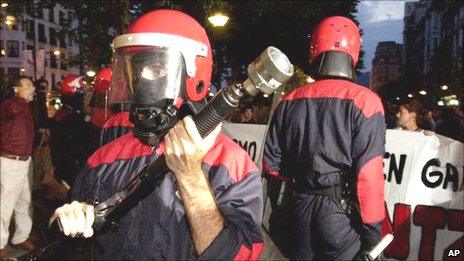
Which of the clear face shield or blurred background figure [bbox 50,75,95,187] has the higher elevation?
the clear face shield

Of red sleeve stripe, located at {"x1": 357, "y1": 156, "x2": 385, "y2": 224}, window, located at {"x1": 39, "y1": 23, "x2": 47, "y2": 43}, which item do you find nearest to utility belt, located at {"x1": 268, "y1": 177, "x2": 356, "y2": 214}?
red sleeve stripe, located at {"x1": 357, "y1": 156, "x2": 385, "y2": 224}

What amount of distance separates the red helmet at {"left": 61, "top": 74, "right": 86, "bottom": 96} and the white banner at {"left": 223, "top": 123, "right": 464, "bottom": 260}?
5347mm

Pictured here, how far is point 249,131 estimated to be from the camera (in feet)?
19.2

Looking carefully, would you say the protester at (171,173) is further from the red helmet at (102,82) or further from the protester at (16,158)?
the protester at (16,158)

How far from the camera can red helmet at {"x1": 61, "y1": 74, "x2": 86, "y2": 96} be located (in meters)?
7.99

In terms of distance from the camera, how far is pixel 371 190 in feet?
10.1

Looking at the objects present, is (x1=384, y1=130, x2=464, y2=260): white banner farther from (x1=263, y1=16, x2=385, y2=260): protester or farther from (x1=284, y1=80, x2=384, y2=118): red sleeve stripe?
(x1=284, y1=80, x2=384, y2=118): red sleeve stripe

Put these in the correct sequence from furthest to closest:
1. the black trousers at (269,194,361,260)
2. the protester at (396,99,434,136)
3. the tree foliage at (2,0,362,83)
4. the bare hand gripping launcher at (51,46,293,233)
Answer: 1. the tree foliage at (2,0,362,83)
2. the protester at (396,99,434,136)
3. the black trousers at (269,194,361,260)
4. the bare hand gripping launcher at (51,46,293,233)

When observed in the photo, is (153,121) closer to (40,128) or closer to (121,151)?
(121,151)

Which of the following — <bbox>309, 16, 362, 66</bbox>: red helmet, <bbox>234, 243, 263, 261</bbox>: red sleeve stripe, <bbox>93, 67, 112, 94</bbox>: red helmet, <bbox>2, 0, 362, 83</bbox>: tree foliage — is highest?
<bbox>2, 0, 362, 83</bbox>: tree foliage

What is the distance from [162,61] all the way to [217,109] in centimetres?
81

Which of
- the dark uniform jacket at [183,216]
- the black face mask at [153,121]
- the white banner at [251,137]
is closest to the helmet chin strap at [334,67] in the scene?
the dark uniform jacket at [183,216]

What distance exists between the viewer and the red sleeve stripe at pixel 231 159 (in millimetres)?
1848

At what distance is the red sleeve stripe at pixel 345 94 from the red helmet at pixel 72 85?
17.2 ft
